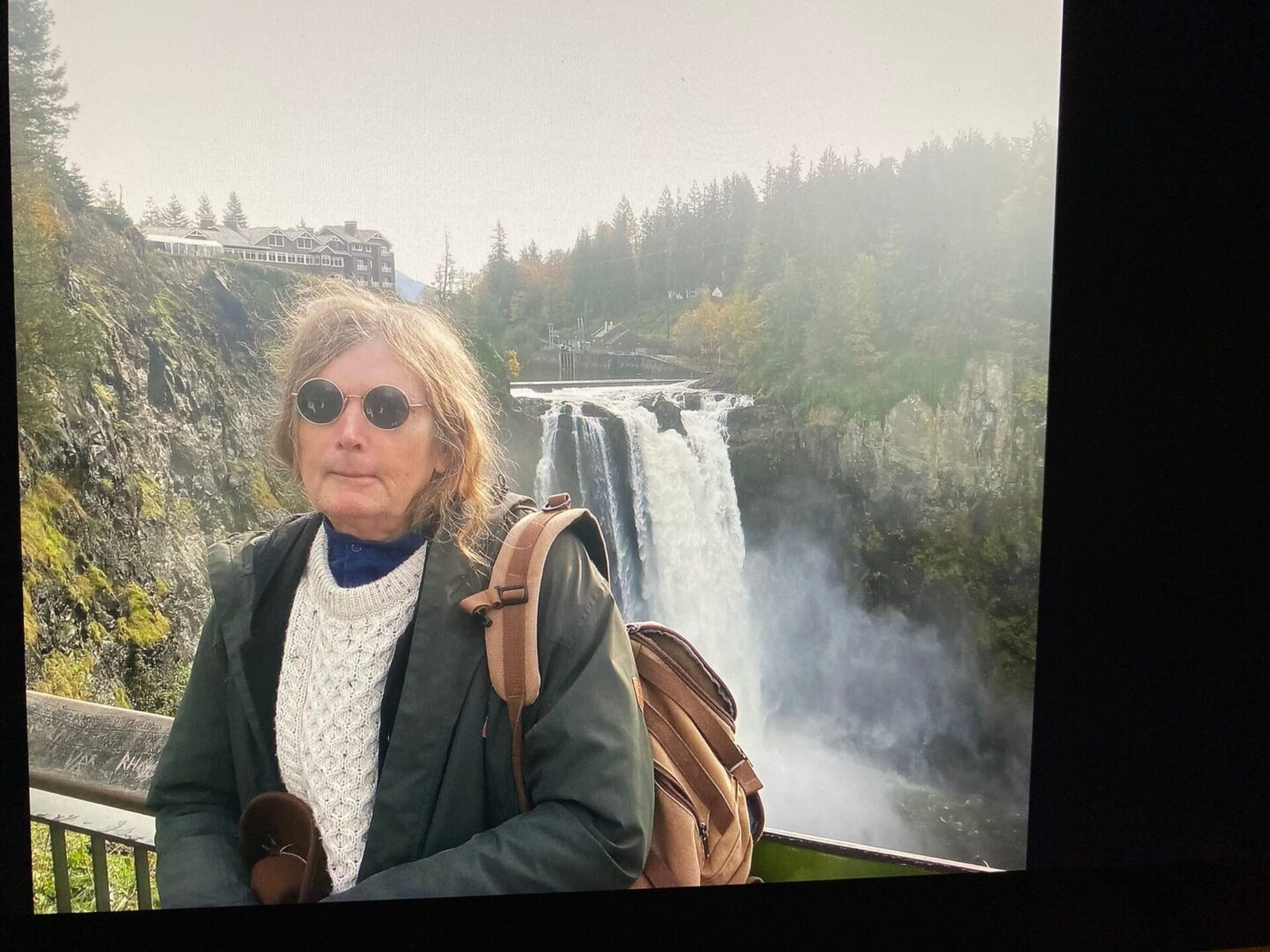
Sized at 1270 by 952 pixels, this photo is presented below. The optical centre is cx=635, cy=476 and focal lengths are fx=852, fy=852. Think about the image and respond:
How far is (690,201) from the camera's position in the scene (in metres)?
1.69

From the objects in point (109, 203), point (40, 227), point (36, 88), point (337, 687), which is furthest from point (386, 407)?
point (36, 88)

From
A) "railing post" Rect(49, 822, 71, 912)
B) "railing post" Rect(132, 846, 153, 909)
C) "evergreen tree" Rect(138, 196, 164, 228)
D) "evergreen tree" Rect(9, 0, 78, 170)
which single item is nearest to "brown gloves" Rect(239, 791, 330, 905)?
"railing post" Rect(132, 846, 153, 909)

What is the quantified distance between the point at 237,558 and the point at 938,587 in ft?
4.66

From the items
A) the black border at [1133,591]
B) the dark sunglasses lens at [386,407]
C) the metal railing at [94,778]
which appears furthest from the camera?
the black border at [1133,591]

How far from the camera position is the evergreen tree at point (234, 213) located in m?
1.57

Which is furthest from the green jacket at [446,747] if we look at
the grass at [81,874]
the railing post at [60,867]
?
the railing post at [60,867]

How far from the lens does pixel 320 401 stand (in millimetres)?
1563

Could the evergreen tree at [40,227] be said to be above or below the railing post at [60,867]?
above

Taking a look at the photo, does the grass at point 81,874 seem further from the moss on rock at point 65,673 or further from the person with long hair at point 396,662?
the moss on rock at point 65,673

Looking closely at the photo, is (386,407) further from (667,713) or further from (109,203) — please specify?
(667,713)

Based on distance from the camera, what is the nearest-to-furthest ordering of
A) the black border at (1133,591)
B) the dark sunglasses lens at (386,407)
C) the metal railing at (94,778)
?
1. the dark sunglasses lens at (386,407)
2. the metal railing at (94,778)
3. the black border at (1133,591)

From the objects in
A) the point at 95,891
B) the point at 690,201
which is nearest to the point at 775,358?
the point at 690,201

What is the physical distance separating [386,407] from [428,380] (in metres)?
0.09

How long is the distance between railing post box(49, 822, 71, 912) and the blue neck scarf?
2.58ft
